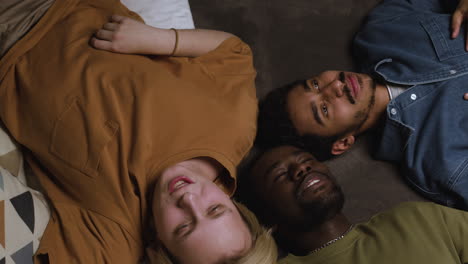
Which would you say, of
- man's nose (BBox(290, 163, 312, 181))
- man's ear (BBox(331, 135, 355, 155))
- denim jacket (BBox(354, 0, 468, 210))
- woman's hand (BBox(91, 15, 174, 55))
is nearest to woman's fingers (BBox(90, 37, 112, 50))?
woman's hand (BBox(91, 15, 174, 55))

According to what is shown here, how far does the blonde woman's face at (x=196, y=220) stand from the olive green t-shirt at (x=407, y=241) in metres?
0.22

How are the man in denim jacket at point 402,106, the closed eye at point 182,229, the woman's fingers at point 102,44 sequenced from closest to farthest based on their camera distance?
the closed eye at point 182,229, the woman's fingers at point 102,44, the man in denim jacket at point 402,106

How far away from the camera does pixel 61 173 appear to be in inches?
44.9

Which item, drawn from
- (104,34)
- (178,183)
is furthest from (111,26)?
(178,183)

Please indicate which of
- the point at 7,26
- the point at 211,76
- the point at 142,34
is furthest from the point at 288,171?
the point at 7,26

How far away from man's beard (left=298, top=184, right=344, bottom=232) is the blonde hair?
0.37 ft

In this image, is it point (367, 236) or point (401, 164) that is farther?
point (401, 164)

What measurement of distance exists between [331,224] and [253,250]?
10.4 inches

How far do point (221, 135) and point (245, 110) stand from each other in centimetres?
12

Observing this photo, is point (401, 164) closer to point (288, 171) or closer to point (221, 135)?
point (288, 171)

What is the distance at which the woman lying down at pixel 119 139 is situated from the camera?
1.08 meters

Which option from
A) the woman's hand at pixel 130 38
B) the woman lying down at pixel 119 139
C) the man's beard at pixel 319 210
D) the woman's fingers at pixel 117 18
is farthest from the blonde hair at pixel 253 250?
the woman's fingers at pixel 117 18

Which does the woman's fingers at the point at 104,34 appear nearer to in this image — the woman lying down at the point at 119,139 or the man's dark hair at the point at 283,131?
the woman lying down at the point at 119,139

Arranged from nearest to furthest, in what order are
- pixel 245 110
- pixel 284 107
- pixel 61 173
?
pixel 61 173
pixel 245 110
pixel 284 107
